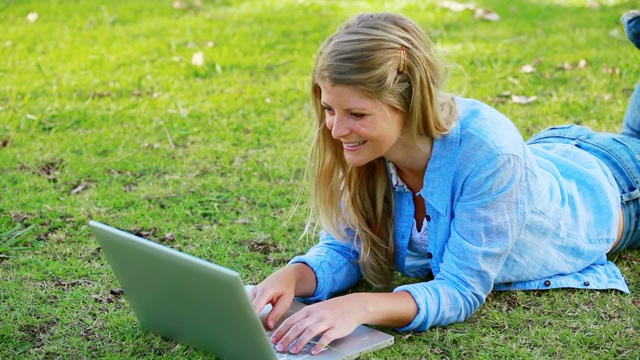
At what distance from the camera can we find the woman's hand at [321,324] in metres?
2.55

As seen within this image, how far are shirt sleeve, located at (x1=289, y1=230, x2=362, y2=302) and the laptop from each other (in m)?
0.25

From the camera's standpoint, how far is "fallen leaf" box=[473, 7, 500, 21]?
6668 millimetres

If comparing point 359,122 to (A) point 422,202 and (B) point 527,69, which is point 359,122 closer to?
(A) point 422,202

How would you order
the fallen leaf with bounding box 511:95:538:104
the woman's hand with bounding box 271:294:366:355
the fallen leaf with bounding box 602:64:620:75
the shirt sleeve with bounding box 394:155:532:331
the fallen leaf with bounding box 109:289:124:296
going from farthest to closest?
the fallen leaf with bounding box 602:64:620:75 < the fallen leaf with bounding box 511:95:538:104 < the fallen leaf with bounding box 109:289:124:296 < the shirt sleeve with bounding box 394:155:532:331 < the woman's hand with bounding box 271:294:366:355

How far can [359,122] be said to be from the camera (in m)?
2.64

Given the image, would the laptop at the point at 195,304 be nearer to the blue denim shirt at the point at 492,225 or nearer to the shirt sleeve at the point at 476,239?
the shirt sleeve at the point at 476,239

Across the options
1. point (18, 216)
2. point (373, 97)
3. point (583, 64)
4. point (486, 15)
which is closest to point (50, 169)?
point (18, 216)

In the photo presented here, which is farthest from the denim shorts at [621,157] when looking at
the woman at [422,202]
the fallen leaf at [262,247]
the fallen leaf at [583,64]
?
the fallen leaf at [583,64]

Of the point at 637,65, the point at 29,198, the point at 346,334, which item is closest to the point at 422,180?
the point at 346,334

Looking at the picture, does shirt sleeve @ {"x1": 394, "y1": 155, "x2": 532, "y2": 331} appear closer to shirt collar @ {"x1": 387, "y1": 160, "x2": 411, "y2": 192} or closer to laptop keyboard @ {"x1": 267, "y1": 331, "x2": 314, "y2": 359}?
shirt collar @ {"x1": 387, "y1": 160, "x2": 411, "y2": 192}

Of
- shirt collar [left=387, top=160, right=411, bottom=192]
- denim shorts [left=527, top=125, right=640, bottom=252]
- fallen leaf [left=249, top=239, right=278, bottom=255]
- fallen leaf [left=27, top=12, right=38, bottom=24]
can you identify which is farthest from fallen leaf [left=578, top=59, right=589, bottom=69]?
fallen leaf [left=27, top=12, right=38, bottom=24]

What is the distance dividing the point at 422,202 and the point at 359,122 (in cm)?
51

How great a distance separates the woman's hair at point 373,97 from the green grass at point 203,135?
333 millimetres

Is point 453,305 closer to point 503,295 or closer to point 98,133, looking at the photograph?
point 503,295
